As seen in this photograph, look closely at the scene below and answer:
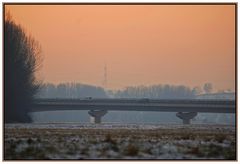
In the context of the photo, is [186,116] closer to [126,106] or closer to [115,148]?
[126,106]

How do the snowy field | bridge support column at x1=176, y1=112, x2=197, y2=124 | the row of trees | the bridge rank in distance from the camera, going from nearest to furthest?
the snowy field, the row of trees, bridge support column at x1=176, y1=112, x2=197, y2=124, the bridge

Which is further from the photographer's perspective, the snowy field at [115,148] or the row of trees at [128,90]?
the row of trees at [128,90]

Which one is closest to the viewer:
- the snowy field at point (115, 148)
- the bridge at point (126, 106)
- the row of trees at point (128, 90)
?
the snowy field at point (115, 148)

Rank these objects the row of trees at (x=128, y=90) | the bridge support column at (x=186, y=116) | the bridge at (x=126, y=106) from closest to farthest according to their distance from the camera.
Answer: the row of trees at (x=128, y=90) < the bridge support column at (x=186, y=116) < the bridge at (x=126, y=106)

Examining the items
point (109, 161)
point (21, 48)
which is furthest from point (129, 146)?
point (21, 48)

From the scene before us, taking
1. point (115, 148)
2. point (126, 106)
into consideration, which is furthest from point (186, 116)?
point (115, 148)

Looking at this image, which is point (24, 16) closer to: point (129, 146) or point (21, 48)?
point (129, 146)

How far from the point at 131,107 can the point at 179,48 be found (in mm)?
34927

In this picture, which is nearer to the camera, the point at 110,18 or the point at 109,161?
the point at 109,161

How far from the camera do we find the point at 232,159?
46.3 feet

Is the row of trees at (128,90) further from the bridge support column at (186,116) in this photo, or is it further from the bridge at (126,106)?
the bridge support column at (186,116)

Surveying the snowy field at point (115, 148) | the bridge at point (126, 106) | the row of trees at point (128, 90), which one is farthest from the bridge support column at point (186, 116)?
the snowy field at point (115, 148)

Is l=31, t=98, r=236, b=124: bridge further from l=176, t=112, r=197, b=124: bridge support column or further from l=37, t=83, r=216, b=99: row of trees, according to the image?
l=37, t=83, r=216, b=99: row of trees

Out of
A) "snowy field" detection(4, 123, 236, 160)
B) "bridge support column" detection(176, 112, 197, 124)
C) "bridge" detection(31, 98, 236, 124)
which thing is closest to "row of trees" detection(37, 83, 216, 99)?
"bridge" detection(31, 98, 236, 124)
